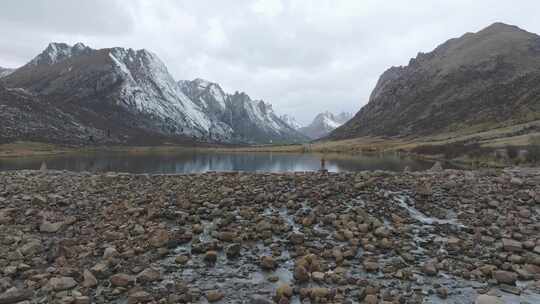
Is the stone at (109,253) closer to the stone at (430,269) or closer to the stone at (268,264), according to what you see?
the stone at (268,264)

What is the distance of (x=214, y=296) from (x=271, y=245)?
5.06 meters

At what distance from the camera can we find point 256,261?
15.0 metres

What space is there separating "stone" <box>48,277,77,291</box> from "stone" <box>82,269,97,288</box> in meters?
0.34

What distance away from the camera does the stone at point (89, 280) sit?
477 inches

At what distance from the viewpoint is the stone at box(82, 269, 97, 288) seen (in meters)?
12.1

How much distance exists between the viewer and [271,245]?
16.4 metres

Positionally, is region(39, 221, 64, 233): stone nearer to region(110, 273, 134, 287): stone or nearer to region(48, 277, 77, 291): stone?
region(48, 277, 77, 291): stone

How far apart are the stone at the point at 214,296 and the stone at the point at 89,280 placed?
4.06 m

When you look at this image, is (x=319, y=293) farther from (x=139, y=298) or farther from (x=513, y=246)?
(x=513, y=246)

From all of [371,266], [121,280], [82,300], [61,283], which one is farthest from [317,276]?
[61,283]

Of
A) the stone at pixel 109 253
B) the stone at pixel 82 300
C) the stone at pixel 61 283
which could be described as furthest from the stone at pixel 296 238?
the stone at pixel 61 283

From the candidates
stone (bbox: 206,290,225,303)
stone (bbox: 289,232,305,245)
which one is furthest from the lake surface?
stone (bbox: 206,290,225,303)

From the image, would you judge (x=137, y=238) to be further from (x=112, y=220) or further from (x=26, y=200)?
(x=26, y=200)

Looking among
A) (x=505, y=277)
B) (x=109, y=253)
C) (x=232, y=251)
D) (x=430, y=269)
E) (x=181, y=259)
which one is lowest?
(x=505, y=277)
